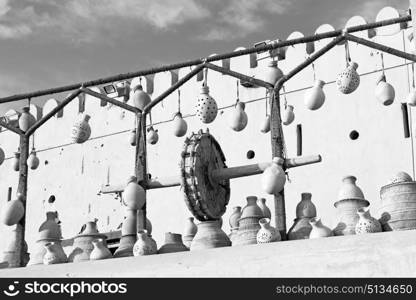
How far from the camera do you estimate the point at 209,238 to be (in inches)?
201

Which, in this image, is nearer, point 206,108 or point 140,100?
point 206,108

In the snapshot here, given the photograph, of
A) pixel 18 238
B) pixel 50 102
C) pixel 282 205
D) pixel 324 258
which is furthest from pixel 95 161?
pixel 324 258

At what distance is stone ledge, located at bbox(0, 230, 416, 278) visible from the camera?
400 centimetres

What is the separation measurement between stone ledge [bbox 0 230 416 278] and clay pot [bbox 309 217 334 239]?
0.31m

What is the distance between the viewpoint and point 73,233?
12438mm

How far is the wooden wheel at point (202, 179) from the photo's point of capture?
17.0 ft

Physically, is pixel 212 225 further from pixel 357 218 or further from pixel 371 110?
pixel 371 110

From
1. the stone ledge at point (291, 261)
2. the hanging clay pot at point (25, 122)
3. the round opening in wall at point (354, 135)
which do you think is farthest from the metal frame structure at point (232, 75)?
the round opening in wall at point (354, 135)

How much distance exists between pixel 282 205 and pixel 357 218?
49cm

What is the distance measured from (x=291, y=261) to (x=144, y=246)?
4.12 ft

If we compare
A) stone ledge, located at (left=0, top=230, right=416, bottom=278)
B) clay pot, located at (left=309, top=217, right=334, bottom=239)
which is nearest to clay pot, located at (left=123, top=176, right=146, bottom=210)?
stone ledge, located at (left=0, top=230, right=416, bottom=278)

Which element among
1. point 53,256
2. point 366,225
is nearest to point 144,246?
point 53,256

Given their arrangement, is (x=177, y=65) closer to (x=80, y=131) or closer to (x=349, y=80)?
(x=80, y=131)

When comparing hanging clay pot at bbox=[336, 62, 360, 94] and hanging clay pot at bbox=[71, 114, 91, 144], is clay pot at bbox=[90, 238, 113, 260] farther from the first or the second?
hanging clay pot at bbox=[336, 62, 360, 94]
